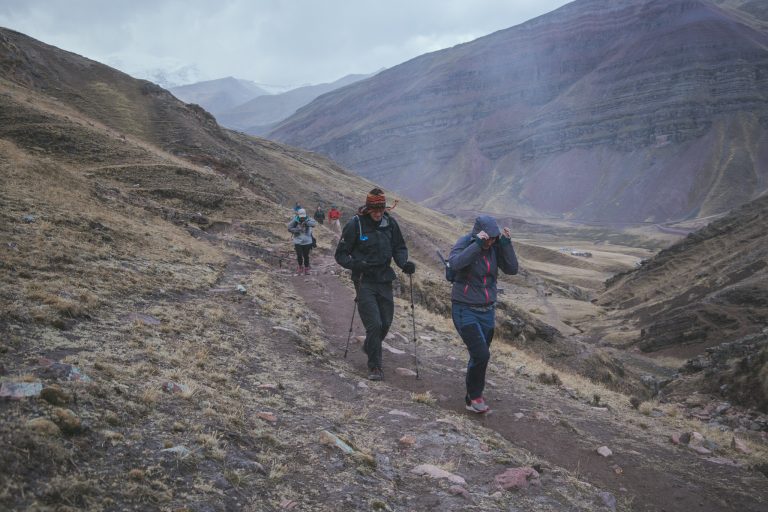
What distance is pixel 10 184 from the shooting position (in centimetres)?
1412

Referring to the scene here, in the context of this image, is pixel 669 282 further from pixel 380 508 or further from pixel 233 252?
pixel 380 508

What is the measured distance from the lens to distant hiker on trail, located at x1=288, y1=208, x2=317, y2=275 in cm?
1700

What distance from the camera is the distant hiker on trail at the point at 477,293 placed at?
7.35 meters

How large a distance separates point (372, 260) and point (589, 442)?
4158 millimetres

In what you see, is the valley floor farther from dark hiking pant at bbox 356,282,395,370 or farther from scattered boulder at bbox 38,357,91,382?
dark hiking pant at bbox 356,282,395,370

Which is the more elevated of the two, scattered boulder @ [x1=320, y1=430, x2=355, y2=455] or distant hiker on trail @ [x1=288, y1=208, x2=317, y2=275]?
distant hiker on trail @ [x1=288, y1=208, x2=317, y2=275]

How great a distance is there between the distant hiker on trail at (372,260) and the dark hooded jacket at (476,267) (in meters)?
1.08

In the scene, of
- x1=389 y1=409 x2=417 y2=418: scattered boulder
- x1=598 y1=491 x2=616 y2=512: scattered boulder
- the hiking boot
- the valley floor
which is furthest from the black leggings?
x1=598 y1=491 x2=616 y2=512: scattered boulder

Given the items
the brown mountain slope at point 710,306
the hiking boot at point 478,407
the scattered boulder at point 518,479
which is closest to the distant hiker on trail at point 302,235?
the hiking boot at point 478,407

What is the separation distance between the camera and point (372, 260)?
8438 mm

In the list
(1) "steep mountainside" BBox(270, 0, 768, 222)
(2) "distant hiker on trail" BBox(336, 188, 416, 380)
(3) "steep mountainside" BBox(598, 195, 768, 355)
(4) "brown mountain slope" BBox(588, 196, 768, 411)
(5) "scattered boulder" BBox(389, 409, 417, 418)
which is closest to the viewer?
(5) "scattered boulder" BBox(389, 409, 417, 418)

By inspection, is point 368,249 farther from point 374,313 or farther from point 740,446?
point 740,446

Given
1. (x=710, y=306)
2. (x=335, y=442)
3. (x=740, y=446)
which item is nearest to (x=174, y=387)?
(x=335, y=442)

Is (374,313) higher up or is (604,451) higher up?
(374,313)
